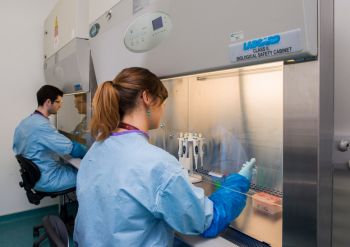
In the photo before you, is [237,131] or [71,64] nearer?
[237,131]

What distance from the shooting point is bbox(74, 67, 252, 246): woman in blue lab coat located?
2.59 feet

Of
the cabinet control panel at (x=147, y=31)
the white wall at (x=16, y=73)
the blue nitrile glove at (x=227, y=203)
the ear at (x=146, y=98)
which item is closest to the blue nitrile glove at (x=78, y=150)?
the white wall at (x=16, y=73)

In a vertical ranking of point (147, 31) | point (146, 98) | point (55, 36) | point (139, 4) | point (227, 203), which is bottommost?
point (227, 203)

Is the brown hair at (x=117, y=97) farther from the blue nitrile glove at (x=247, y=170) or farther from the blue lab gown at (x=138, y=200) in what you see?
the blue nitrile glove at (x=247, y=170)

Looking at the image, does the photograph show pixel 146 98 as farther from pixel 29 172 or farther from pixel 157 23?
pixel 29 172

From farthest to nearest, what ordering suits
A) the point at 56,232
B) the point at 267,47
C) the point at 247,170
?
the point at 247,170
the point at 56,232
the point at 267,47

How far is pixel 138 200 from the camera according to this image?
0.79 m

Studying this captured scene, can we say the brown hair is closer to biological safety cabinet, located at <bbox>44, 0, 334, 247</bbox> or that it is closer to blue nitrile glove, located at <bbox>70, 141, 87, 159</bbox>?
biological safety cabinet, located at <bbox>44, 0, 334, 247</bbox>

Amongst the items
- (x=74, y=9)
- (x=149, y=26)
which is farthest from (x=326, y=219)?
(x=74, y=9)

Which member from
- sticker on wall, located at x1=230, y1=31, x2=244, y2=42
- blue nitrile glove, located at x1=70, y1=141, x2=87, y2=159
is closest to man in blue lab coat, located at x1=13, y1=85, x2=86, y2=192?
blue nitrile glove, located at x1=70, y1=141, x2=87, y2=159

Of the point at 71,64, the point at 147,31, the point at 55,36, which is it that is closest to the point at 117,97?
the point at 147,31

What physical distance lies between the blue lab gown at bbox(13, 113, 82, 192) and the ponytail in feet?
4.20

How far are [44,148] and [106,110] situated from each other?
1.46m

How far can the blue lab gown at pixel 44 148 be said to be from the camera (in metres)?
2.06
